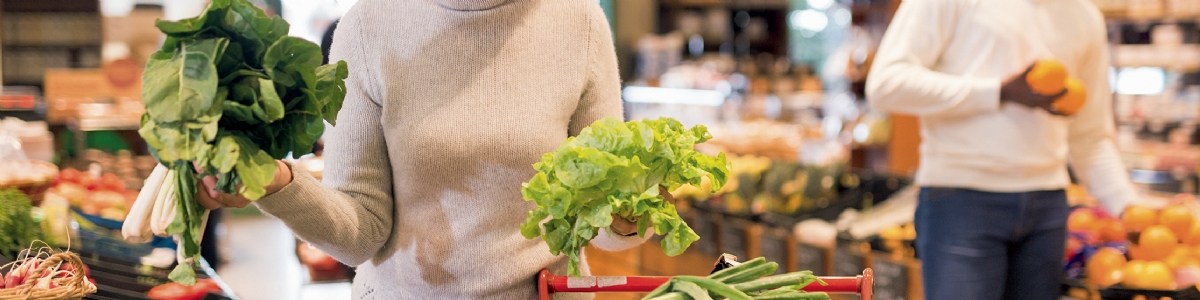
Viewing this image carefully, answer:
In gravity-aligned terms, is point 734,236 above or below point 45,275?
below

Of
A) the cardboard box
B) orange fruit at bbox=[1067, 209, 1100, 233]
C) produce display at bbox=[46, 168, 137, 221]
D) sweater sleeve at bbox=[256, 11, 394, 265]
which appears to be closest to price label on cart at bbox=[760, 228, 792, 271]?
orange fruit at bbox=[1067, 209, 1100, 233]

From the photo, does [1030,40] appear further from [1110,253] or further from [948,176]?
[1110,253]

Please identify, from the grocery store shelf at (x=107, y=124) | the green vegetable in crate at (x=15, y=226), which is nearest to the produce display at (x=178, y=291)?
the green vegetable in crate at (x=15, y=226)

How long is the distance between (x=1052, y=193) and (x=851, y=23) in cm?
491

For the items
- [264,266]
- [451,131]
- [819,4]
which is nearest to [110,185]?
[451,131]

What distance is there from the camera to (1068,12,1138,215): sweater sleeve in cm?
301

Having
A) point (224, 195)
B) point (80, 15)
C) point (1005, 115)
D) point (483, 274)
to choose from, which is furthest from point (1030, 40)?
point (80, 15)

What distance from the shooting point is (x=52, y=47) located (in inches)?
446

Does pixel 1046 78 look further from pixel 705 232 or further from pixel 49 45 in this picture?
pixel 49 45

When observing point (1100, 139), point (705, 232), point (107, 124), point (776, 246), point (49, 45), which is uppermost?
point (1100, 139)

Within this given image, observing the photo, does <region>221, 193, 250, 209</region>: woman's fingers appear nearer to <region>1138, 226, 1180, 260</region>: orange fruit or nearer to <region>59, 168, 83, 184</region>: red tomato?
<region>1138, 226, 1180, 260</region>: orange fruit

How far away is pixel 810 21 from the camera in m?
13.0

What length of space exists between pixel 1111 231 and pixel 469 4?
2.41 meters

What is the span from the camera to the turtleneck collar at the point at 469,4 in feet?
6.25
